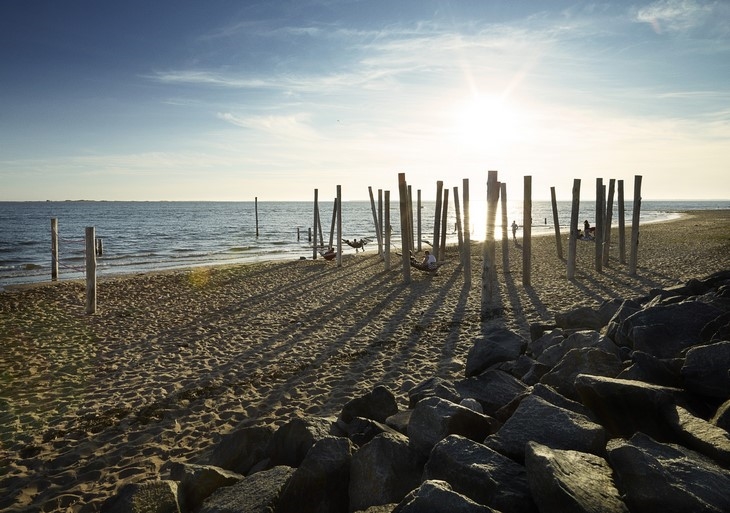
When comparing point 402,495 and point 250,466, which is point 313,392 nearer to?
point 250,466

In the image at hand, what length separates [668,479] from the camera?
2430mm

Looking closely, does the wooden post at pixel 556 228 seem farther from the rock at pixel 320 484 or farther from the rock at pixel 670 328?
the rock at pixel 320 484

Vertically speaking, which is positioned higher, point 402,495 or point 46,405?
point 402,495

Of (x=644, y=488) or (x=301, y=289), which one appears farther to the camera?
(x=301, y=289)

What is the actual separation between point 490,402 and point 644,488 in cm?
212

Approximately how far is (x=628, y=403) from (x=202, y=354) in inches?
265

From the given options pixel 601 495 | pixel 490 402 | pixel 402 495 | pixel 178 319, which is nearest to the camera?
pixel 601 495

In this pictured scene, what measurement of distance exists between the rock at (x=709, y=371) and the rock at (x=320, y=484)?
280 centimetres

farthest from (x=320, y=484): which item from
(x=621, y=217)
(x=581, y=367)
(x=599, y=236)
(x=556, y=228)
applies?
(x=556, y=228)

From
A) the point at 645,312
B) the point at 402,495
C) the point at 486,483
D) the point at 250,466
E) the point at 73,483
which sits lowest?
the point at 73,483

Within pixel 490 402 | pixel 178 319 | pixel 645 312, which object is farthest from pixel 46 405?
pixel 645 312

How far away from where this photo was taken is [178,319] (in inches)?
421

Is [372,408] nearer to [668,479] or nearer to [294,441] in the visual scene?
[294,441]

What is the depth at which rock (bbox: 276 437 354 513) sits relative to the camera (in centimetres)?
320
